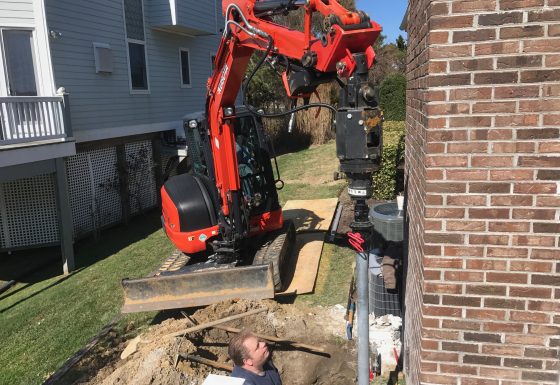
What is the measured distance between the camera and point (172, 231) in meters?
8.03

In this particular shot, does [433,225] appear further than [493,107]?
Yes

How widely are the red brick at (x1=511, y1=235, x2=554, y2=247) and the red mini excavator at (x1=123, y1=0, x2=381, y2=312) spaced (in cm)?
107

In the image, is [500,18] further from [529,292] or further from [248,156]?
[248,156]

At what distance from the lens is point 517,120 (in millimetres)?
2936

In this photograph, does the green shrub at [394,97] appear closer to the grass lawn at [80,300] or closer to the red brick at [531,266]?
the grass lawn at [80,300]

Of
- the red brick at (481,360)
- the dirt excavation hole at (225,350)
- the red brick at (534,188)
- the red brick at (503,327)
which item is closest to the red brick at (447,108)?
the red brick at (534,188)

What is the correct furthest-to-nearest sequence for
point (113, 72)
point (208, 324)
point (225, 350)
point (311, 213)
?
1. point (113, 72)
2. point (311, 213)
3. point (225, 350)
4. point (208, 324)

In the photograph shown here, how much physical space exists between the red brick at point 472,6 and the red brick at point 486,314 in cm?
186

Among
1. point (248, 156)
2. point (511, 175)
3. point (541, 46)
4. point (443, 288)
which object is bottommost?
point (443, 288)

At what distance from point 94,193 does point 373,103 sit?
11600 millimetres

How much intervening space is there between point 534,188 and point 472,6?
3.77 feet

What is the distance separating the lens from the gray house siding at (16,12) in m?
11.0

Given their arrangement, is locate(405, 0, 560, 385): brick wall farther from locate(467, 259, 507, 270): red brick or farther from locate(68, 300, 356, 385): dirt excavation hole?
locate(68, 300, 356, 385): dirt excavation hole

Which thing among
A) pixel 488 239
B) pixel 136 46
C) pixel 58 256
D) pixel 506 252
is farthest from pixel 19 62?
pixel 506 252
